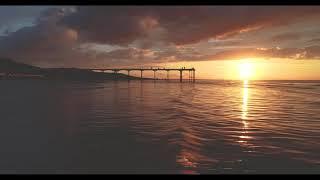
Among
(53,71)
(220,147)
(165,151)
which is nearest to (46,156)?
(165,151)

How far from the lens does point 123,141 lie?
12.2 metres
